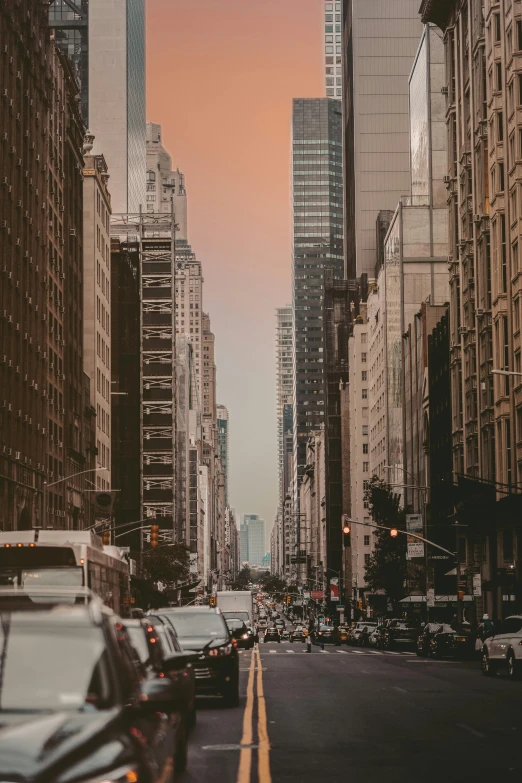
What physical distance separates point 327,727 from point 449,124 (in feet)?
225

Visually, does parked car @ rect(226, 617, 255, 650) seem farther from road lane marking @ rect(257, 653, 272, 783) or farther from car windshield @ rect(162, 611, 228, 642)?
car windshield @ rect(162, 611, 228, 642)

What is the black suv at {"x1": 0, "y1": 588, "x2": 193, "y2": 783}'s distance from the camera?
7023 mm

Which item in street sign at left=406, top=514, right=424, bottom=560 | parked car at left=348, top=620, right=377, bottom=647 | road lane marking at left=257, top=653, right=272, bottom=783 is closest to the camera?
road lane marking at left=257, top=653, right=272, bottom=783

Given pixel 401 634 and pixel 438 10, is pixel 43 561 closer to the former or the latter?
pixel 401 634

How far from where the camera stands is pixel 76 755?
7.05 metres

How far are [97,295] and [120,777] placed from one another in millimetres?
106011

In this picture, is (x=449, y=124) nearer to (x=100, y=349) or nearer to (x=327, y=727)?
(x=100, y=349)

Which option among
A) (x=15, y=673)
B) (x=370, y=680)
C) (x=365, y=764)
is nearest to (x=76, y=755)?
(x=15, y=673)

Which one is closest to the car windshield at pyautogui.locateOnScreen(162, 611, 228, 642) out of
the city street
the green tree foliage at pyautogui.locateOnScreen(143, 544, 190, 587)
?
the city street

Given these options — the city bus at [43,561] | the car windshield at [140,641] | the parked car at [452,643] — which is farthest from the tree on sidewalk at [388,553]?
the car windshield at [140,641]

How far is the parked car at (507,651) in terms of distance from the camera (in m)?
35.3

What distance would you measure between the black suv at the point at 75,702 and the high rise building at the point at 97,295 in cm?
9883

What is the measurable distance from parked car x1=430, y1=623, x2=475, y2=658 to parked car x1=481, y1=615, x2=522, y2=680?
14.2 meters

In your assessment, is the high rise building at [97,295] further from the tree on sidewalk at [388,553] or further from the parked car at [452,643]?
the parked car at [452,643]
